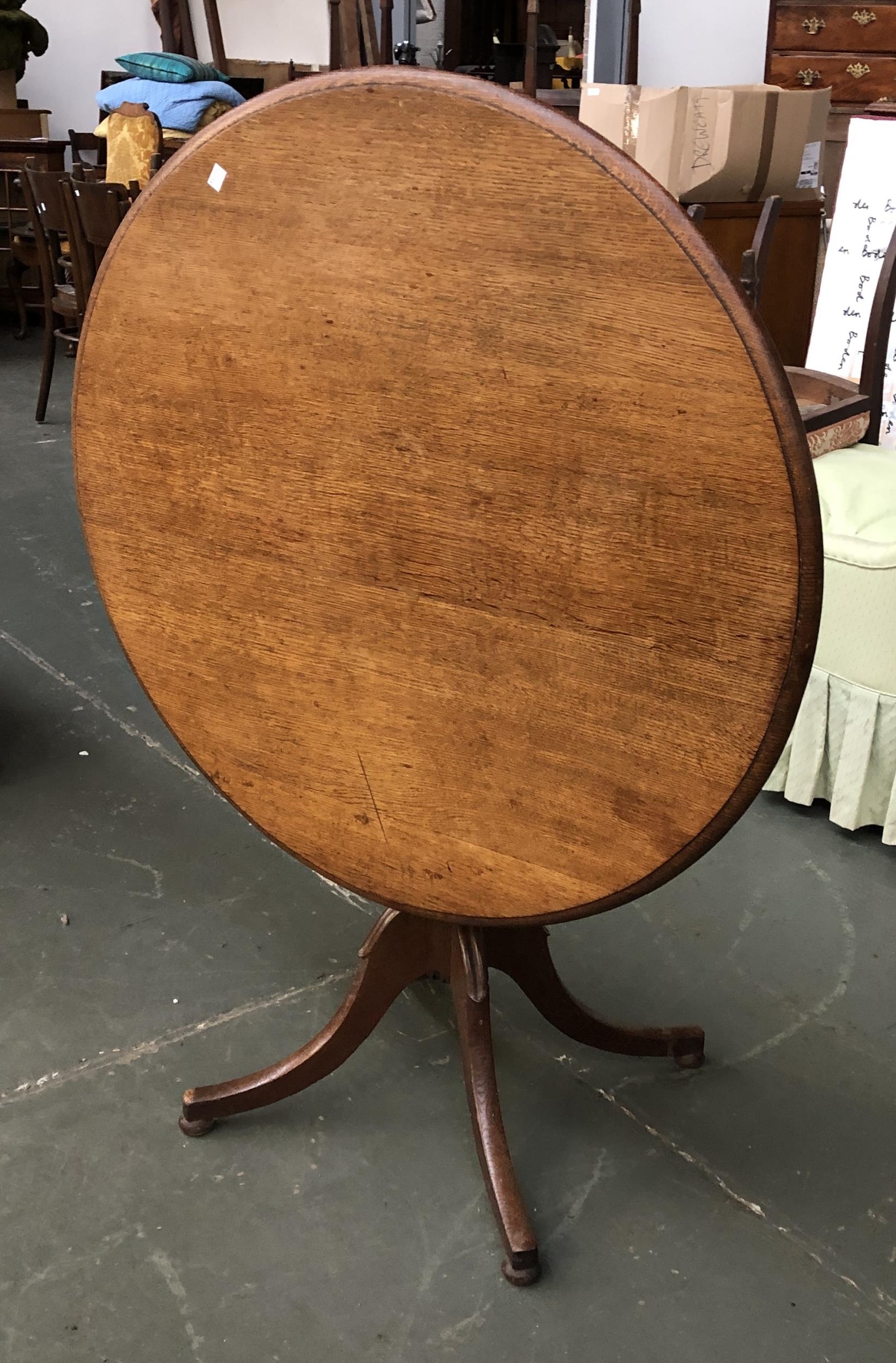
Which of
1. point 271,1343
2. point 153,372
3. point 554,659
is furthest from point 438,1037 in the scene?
point 153,372

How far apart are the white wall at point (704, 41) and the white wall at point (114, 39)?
2.89m

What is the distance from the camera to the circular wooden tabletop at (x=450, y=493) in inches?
36.2

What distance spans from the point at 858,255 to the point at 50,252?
126 inches

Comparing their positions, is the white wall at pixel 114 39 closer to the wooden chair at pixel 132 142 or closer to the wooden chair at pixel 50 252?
the wooden chair at pixel 132 142

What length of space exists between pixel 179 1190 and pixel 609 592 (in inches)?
34.1


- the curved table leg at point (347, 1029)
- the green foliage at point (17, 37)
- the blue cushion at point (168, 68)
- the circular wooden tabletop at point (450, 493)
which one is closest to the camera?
the circular wooden tabletop at point (450, 493)

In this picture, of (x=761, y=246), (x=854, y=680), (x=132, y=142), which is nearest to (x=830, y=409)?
(x=761, y=246)

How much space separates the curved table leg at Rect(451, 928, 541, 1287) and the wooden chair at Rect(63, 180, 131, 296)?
3.23 m

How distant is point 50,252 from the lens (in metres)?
4.70

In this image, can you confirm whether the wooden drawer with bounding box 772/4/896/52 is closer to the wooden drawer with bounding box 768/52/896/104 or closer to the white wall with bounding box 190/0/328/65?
the wooden drawer with bounding box 768/52/896/104

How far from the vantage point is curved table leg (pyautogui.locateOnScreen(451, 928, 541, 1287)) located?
1.26m

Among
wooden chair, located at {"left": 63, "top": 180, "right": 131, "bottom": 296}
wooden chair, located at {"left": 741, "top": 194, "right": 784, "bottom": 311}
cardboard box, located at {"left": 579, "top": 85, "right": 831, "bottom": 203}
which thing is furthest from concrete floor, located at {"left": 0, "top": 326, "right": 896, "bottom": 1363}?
wooden chair, located at {"left": 63, "top": 180, "right": 131, "bottom": 296}

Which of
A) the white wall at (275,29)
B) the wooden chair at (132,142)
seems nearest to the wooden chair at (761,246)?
the wooden chair at (132,142)

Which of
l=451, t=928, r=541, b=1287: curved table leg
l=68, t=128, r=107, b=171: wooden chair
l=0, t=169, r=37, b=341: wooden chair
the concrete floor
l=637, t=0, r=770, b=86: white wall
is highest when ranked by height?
l=637, t=0, r=770, b=86: white wall
